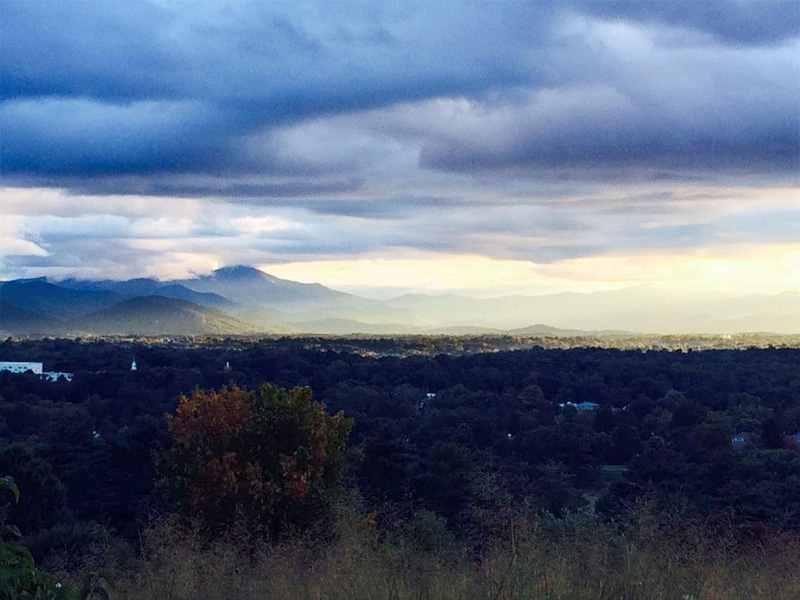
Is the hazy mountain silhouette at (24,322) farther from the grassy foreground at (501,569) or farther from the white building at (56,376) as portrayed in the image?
the grassy foreground at (501,569)

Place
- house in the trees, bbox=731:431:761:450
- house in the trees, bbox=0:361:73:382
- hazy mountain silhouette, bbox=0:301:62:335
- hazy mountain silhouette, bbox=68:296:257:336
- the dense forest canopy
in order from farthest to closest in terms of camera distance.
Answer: hazy mountain silhouette, bbox=68:296:257:336 → hazy mountain silhouette, bbox=0:301:62:335 → house in the trees, bbox=0:361:73:382 → house in the trees, bbox=731:431:761:450 → the dense forest canopy

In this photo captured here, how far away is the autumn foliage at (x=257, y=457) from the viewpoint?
12.5 m

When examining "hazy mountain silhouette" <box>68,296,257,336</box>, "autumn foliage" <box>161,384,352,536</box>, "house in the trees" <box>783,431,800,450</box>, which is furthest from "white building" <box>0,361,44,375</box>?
"hazy mountain silhouette" <box>68,296,257,336</box>

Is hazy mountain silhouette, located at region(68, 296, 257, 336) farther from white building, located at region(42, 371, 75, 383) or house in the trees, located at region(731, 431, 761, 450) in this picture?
house in the trees, located at region(731, 431, 761, 450)

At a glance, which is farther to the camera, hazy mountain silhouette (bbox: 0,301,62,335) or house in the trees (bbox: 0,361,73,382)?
hazy mountain silhouette (bbox: 0,301,62,335)

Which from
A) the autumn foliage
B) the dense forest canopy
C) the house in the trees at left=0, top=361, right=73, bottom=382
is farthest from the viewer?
the house in the trees at left=0, top=361, right=73, bottom=382

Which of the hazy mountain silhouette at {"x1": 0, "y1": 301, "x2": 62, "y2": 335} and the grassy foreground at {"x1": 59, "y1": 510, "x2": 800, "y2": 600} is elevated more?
the hazy mountain silhouette at {"x1": 0, "y1": 301, "x2": 62, "y2": 335}

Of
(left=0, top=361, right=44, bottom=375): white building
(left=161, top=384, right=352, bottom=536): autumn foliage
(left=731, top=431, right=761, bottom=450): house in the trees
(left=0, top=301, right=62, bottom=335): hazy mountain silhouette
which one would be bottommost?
(left=731, top=431, right=761, bottom=450): house in the trees

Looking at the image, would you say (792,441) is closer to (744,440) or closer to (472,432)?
(744,440)

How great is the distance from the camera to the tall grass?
576cm

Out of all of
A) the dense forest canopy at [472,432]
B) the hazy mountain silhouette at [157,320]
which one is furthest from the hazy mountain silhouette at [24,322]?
the dense forest canopy at [472,432]

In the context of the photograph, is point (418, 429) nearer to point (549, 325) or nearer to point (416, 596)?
point (416, 596)

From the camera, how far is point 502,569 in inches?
236

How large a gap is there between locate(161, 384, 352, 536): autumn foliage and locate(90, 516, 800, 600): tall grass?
5.32m
